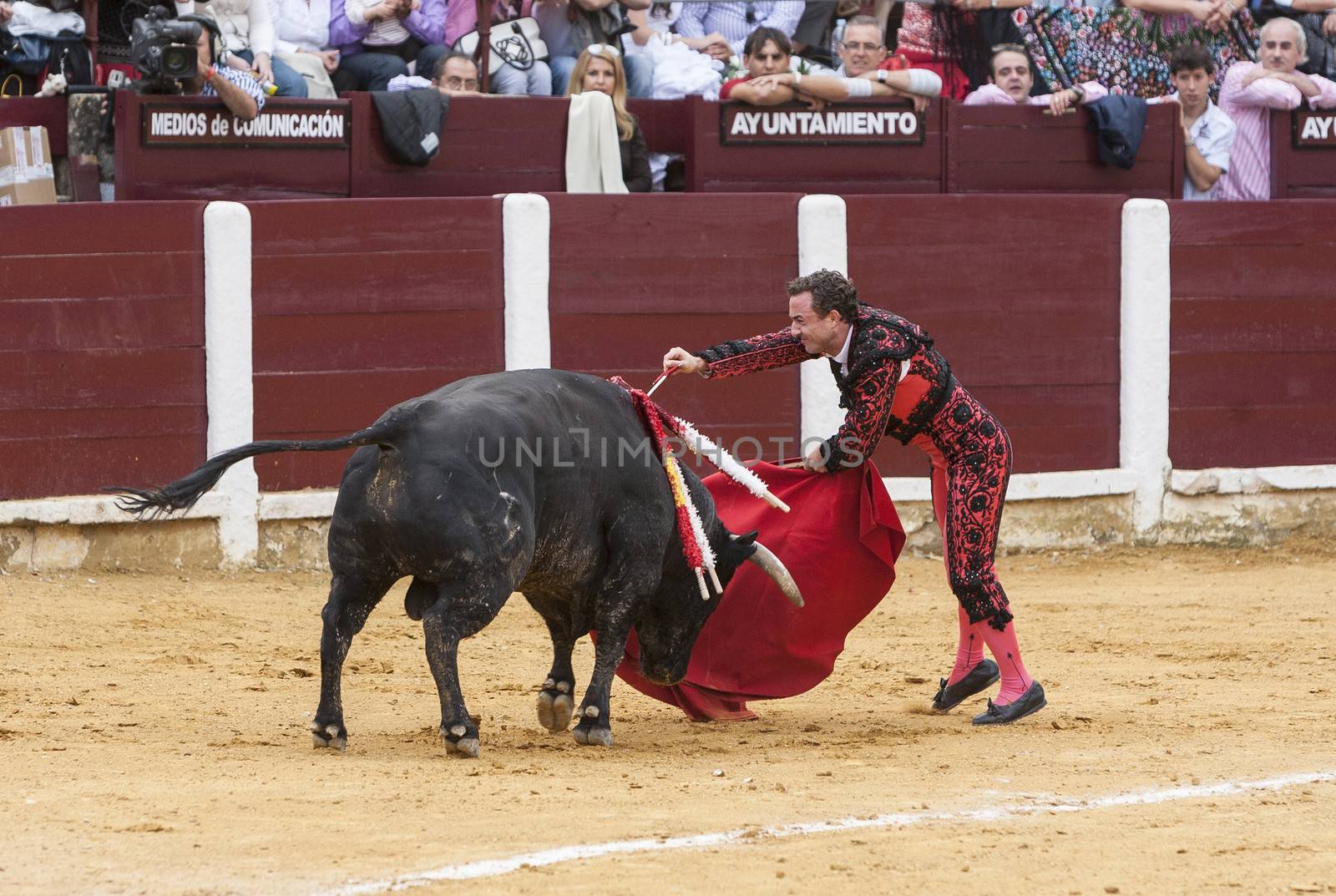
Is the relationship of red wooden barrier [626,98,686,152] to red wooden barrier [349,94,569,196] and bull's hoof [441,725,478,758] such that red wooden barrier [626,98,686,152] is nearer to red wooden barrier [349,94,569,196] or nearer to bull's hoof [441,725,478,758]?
red wooden barrier [349,94,569,196]

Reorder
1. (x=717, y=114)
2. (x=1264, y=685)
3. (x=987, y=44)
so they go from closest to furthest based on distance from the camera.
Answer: (x=1264, y=685), (x=717, y=114), (x=987, y=44)

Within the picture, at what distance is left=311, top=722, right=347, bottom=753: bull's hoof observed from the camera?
13.7 feet

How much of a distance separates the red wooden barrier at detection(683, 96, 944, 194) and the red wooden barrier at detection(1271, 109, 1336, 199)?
176cm

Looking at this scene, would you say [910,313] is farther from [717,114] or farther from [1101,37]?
[1101,37]

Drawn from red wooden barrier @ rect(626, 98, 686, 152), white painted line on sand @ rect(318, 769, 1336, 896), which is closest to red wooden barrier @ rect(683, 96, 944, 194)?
red wooden barrier @ rect(626, 98, 686, 152)

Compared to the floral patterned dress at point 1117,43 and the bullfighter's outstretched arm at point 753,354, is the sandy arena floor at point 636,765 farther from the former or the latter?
the floral patterned dress at point 1117,43

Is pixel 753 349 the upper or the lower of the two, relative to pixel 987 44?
lower

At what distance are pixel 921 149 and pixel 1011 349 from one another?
100cm

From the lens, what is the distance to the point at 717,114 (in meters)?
7.88

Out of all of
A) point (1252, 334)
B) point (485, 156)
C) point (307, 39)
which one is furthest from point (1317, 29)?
point (307, 39)

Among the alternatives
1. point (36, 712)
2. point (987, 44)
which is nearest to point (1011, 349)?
point (987, 44)

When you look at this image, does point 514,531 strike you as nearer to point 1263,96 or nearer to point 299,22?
point 299,22

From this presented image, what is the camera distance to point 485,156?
25.4 feet

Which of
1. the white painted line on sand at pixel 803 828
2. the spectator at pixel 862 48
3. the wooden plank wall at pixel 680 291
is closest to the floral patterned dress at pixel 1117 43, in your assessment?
the spectator at pixel 862 48
